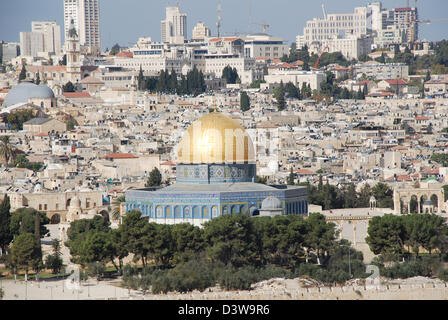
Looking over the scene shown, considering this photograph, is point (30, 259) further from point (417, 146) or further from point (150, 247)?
point (417, 146)

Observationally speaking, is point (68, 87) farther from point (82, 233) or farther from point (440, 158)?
point (82, 233)

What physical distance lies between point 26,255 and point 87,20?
343ft

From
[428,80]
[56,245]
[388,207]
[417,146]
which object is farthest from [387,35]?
[56,245]

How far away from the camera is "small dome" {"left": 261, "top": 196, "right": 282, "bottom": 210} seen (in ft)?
116

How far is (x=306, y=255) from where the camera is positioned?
3306 cm

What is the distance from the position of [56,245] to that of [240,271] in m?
5.73

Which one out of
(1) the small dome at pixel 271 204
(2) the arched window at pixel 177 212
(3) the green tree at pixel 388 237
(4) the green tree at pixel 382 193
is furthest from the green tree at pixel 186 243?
(4) the green tree at pixel 382 193

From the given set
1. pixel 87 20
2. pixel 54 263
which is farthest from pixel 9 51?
pixel 54 263

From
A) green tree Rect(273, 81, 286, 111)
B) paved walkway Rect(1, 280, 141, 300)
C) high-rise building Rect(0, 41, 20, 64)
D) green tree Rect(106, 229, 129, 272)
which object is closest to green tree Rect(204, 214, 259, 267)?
green tree Rect(106, 229, 129, 272)

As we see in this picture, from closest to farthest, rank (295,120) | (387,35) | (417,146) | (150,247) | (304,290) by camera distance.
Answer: (304,290), (150,247), (417,146), (295,120), (387,35)

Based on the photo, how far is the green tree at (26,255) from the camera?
105 feet

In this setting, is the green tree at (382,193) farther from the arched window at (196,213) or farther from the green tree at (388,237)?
the green tree at (388,237)

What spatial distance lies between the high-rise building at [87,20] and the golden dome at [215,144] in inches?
3804

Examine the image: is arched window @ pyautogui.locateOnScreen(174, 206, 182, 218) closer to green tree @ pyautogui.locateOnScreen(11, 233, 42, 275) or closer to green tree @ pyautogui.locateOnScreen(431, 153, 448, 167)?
green tree @ pyautogui.locateOnScreen(11, 233, 42, 275)
